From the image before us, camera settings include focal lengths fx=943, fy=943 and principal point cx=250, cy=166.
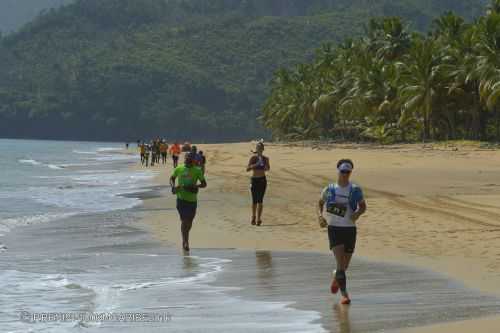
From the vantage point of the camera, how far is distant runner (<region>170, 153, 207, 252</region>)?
13.5 metres

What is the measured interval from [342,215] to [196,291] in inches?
74.9

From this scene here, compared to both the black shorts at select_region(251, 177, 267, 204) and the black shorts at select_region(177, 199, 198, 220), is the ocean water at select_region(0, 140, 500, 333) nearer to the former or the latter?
the black shorts at select_region(177, 199, 198, 220)

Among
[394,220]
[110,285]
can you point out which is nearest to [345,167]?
[110,285]

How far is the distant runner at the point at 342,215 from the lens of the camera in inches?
347

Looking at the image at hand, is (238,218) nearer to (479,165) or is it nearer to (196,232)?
(196,232)

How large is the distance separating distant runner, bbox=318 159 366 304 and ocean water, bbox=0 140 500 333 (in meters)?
0.35

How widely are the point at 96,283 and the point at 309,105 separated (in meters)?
81.1

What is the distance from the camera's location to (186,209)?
13.6m

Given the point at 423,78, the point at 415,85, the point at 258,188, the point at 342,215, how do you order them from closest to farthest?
the point at 342,215 < the point at 258,188 < the point at 423,78 < the point at 415,85

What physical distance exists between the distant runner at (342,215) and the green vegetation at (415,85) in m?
38.0

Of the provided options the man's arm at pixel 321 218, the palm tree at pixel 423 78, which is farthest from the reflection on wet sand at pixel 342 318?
the palm tree at pixel 423 78

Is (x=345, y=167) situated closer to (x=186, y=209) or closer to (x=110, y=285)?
(x=110, y=285)

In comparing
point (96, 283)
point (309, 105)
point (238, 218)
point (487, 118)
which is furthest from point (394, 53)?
point (96, 283)

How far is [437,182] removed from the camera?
25703mm
